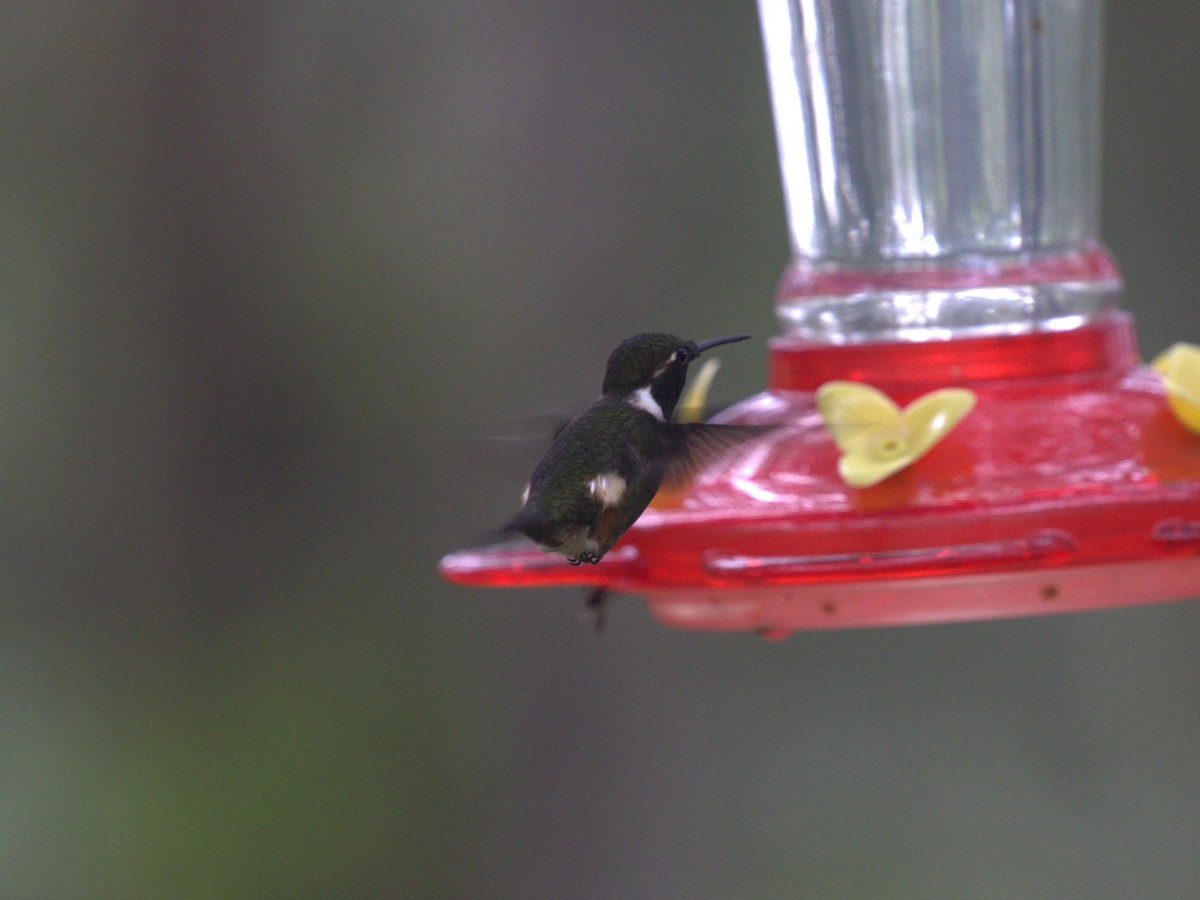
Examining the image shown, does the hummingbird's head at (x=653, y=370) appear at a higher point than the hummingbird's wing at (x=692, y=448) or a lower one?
higher

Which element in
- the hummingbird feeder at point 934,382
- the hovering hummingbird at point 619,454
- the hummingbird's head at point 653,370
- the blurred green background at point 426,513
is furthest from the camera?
the blurred green background at point 426,513

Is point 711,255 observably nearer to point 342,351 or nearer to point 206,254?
point 342,351

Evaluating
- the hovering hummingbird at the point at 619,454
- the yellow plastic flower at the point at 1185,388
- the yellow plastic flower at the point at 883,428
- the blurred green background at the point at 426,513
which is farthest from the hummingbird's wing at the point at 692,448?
the blurred green background at the point at 426,513

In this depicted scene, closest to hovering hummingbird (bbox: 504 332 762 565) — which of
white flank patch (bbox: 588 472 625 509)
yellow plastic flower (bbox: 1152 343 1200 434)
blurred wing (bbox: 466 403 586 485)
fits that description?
white flank patch (bbox: 588 472 625 509)

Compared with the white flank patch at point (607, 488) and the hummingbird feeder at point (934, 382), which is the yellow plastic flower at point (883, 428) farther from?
the white flank patch at point (607, 488)

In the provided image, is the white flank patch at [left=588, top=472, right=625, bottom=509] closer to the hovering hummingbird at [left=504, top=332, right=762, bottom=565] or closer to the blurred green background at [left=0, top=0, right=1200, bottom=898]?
the hovering hummingbird at [left=504, top=332, right=762, bottom=565]

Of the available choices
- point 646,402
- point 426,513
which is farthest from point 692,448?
point 426,513

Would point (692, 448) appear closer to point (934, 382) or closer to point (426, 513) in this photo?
point (934, 382)
